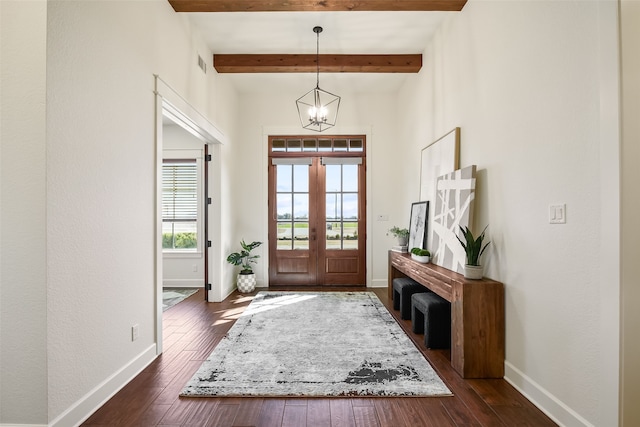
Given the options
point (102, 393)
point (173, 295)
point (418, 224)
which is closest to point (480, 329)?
point (418, 224)

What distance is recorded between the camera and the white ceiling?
362cm

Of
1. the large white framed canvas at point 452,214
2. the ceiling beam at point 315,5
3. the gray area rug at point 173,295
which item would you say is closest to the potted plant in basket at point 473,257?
the large white framed canvas at point 452,214

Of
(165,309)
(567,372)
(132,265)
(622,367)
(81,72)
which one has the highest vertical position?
(81,72)

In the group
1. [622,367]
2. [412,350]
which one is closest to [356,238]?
[412,350]

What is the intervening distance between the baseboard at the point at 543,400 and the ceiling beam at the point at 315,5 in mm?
3317

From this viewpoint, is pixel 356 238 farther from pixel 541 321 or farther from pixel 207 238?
pixel 541 321

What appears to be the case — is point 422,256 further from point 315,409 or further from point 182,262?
point 182,262

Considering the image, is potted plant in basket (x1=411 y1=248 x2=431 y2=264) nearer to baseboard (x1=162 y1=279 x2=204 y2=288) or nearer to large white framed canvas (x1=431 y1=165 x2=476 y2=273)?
large white framed canvas (x1=431 y1=165 x2=476 y2=273)

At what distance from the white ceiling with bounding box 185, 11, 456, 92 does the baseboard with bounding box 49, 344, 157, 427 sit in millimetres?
3483

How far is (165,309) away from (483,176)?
406 centimetres

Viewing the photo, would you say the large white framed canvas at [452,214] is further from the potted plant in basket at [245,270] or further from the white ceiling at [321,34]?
the potted plant in basket at [245,270]

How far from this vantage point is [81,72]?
1.94 m

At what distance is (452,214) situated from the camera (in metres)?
3.17

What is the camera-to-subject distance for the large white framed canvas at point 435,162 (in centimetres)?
330
